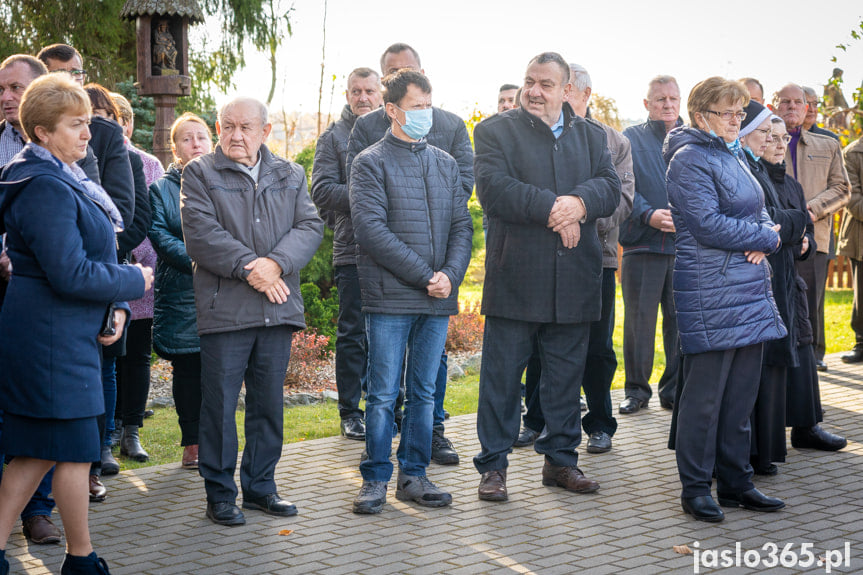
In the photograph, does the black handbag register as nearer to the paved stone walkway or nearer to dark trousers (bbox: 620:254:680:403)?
the paved stone walkway

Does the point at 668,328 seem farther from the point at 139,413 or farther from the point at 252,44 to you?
the point at 252,44

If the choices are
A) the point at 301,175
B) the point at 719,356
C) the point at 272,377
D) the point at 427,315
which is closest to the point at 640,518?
the point at 719,356

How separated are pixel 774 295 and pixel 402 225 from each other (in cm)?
241

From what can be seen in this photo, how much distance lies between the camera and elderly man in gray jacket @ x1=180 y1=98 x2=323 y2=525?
551cm

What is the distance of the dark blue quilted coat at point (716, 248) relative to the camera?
5.41 m

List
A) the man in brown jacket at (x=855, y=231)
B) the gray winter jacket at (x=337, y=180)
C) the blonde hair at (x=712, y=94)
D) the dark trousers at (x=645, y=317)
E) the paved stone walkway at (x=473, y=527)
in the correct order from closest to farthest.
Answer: the paved stone walkway at (x=473, y=527)
the blonde hair at (x=712, y=94)
the gray winter jacket at (x=337, y=180)
the dark trousers at (x=645, y=317)
the man in brown jacket at (x=855, y=231)

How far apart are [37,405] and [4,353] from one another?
0.28 metres

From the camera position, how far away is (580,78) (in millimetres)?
6961

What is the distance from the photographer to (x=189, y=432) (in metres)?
6.69

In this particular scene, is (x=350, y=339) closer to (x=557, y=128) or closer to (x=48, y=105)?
(x=557, y=128)

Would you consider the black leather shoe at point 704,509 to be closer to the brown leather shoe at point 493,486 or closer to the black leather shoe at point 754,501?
the black leather shoe at point 754,501

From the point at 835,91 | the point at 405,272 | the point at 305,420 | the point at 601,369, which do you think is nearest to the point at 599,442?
the point at 601,369

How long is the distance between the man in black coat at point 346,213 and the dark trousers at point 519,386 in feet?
4.82

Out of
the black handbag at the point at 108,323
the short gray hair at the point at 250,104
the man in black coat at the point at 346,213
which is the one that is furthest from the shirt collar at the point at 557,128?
the black handbag at the point at 108,323
